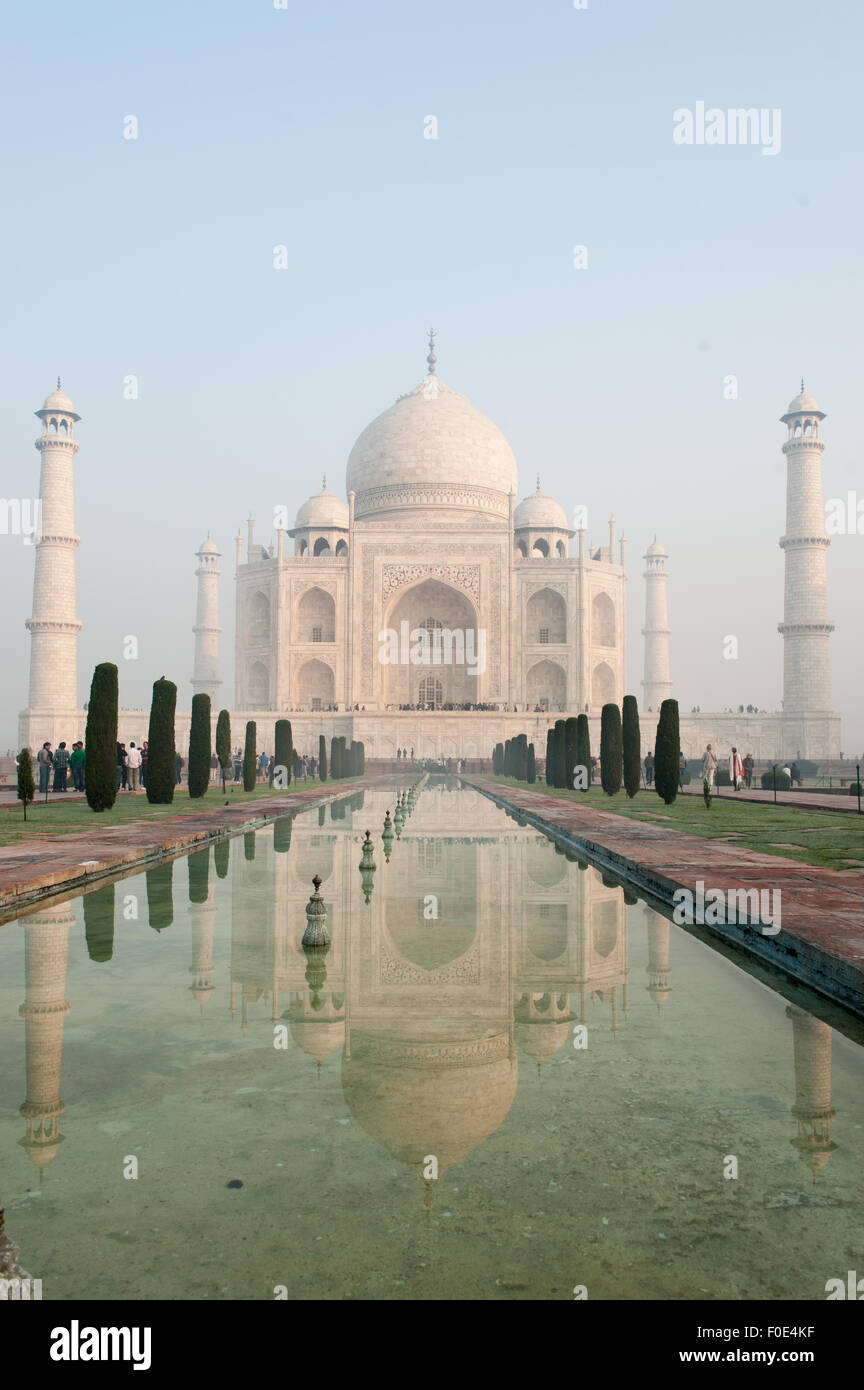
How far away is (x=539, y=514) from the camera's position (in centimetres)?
4456

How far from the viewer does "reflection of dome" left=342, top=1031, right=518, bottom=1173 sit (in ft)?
7.03

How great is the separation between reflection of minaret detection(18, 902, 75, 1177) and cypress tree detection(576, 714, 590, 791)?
51.7 ft

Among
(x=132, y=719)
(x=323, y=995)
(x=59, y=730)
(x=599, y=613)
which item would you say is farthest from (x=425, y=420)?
(x=323, y=995)

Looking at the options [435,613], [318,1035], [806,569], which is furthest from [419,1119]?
[435,613]

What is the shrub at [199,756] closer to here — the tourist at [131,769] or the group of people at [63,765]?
the tourist at [131,769]

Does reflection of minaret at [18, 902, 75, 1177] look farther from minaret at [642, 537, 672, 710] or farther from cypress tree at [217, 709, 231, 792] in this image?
minaret at [642, 537, 672, 710]

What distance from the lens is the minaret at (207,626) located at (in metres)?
48.2

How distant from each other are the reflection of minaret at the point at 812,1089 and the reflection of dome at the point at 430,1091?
0.68 meters

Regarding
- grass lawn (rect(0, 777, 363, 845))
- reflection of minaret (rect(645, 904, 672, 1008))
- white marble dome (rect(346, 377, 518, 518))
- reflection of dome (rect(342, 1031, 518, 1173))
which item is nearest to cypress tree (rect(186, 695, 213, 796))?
grass lawn (rect(0, 777, 363, 845))

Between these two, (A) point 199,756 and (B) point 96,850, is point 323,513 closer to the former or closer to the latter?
(A) point 199,756

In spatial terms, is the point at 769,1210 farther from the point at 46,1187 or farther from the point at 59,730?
the point at 59,730

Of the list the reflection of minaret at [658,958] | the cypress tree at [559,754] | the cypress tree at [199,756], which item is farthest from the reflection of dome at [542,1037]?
the cypress tree at [559,754]

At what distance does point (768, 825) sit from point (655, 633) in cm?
3818
